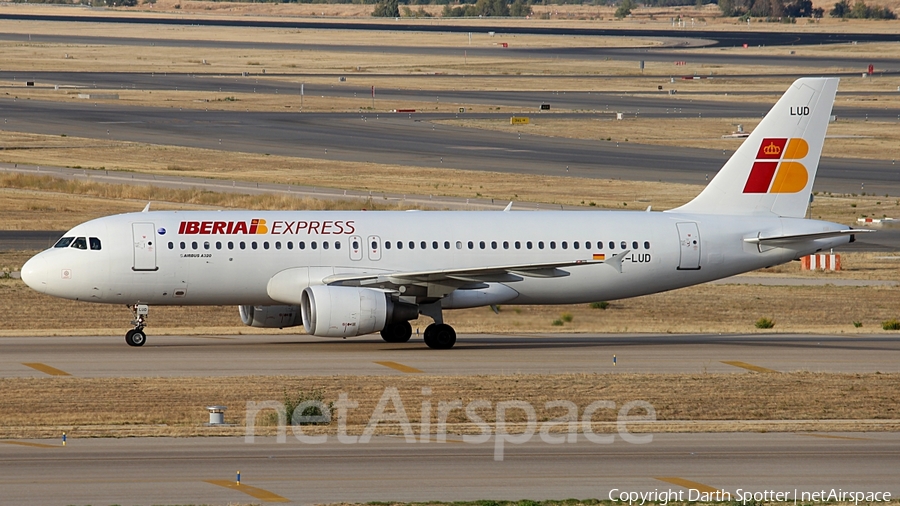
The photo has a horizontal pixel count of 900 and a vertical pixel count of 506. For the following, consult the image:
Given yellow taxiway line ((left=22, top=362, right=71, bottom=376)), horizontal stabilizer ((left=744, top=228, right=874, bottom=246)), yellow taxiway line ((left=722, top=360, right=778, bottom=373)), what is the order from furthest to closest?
horizontal stabilizer ((left=744, top=228, right=874, bottom=246)), yellow taxiway line ((left=722, top=360, right=778, bottom=373)), yellow taxiway line ((left=22, top=362, right=71, bottom=376))

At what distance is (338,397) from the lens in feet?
98.4

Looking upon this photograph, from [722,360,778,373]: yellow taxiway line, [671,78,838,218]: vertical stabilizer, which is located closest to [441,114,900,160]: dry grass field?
[671,78,838,218]: vertical stabilizer

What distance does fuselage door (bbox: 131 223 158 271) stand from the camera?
38.0 m

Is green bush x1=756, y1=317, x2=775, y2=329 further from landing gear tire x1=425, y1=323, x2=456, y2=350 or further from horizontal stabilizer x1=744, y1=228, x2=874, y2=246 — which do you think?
landing gear tire x1=425, y1=323, x2=456, y2=350

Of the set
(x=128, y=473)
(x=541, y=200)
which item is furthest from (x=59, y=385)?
(x=541, y=200)

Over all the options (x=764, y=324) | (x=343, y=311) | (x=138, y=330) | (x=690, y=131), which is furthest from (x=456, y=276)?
(x=690, y=131)

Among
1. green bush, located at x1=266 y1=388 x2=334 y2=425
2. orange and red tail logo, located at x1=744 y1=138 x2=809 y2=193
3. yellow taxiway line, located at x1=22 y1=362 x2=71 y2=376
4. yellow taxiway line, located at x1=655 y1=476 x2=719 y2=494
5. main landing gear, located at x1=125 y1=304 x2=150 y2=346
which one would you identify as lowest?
yellow taxiway line, located at x1=655 y1=476 x2=719 y2=494

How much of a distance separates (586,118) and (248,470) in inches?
3889

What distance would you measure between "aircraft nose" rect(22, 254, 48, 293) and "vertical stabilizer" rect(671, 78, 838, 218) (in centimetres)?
1986

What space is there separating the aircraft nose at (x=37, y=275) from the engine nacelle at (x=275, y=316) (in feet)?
20.0

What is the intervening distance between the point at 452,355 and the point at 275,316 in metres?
5.97

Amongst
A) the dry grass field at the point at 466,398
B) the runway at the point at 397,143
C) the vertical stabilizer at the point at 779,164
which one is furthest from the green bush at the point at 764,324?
the runway at the point at 397,143

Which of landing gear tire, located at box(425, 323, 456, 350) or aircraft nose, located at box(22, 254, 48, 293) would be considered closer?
aircraft nose, located at box(22, 254, 48, 293)

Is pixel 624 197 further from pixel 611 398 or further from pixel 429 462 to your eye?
pixel 429 462
